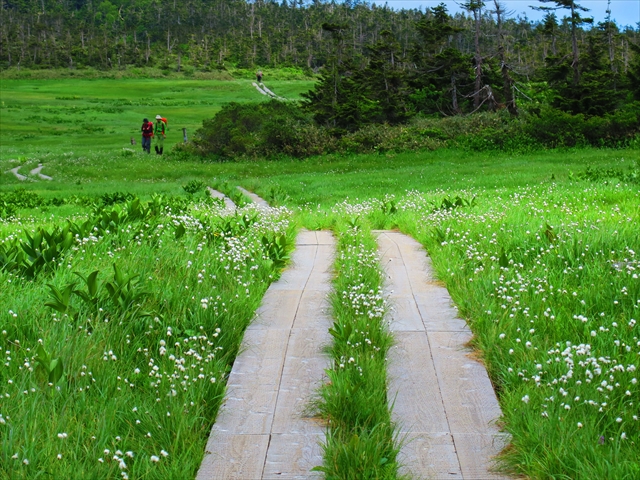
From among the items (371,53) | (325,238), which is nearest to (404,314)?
(325,238)

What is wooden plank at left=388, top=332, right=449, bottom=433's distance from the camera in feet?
12.4

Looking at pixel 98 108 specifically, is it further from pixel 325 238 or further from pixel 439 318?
pixel 439 318

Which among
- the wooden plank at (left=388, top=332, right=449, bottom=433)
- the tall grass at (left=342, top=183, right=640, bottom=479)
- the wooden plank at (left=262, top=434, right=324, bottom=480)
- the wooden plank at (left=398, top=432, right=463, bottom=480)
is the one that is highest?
the tall grass at (left=342, top=183, right=640, bottom=479)

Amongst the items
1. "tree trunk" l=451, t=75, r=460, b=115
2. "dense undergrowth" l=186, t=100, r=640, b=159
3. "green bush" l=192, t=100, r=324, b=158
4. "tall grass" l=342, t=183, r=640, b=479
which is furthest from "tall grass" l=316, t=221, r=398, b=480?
"tree trunk" l=451, t=75, r=460, b=115

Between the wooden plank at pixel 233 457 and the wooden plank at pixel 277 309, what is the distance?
1847 mm

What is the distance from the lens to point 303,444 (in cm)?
354

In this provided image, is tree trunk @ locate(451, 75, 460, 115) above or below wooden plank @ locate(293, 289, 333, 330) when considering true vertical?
above

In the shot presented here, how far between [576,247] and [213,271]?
13.2 ft

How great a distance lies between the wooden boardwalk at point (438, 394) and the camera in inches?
134

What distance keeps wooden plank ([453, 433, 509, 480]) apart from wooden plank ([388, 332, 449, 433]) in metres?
0.17

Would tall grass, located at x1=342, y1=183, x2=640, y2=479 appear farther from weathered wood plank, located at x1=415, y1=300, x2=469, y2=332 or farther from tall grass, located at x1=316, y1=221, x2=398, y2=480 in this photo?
tall grass, located at x1=316, y1=221, x2=398, y2=480

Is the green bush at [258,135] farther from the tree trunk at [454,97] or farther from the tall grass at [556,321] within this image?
the tall grass at [556,321]

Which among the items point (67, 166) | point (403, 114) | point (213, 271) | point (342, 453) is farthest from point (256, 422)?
point (403, 114)

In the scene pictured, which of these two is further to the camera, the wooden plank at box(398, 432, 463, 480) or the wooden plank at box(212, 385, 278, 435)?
the wooden plank at box(212, 385, 278, 435)
